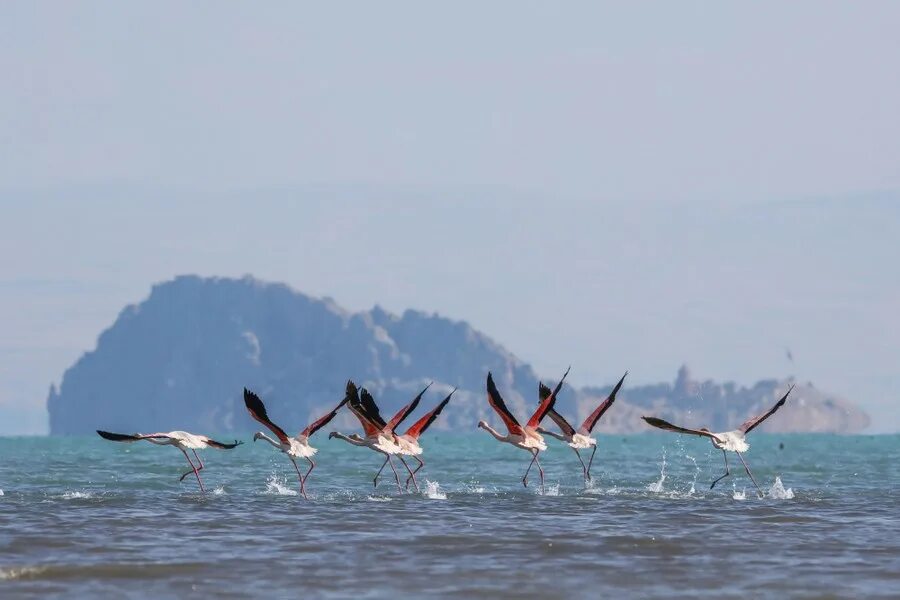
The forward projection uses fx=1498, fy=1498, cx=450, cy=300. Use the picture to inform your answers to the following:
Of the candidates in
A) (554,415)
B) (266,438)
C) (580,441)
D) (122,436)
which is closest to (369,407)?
(266,438)

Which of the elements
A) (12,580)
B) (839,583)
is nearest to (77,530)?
(12,580)

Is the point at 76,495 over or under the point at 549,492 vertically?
under

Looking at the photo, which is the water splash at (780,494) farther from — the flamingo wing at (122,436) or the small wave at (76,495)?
the small wave at (76,495)

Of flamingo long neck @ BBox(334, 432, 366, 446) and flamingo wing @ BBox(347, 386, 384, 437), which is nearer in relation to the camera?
flamingo wing @ BBox(347, 386, 384, 437)

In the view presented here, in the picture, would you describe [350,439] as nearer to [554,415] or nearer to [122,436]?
[554,415]

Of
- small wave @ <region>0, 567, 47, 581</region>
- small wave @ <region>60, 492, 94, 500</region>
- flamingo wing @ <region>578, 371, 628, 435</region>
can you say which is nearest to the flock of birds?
flamingo wing @ <region>578, 371, 628, 435</region>

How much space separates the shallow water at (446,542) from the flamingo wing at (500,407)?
1.44m

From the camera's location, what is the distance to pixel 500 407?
2983 centimetres

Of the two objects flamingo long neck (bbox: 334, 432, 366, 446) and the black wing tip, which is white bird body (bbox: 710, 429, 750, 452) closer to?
the black wing tip

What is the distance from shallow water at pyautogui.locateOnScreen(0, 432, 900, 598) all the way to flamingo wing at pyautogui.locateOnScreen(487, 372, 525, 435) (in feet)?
4.71

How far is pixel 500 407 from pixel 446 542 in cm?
849

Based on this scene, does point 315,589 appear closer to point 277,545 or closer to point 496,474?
point 277,545

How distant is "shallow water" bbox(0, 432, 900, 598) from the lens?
17547 millimetres

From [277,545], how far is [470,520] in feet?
15.8
